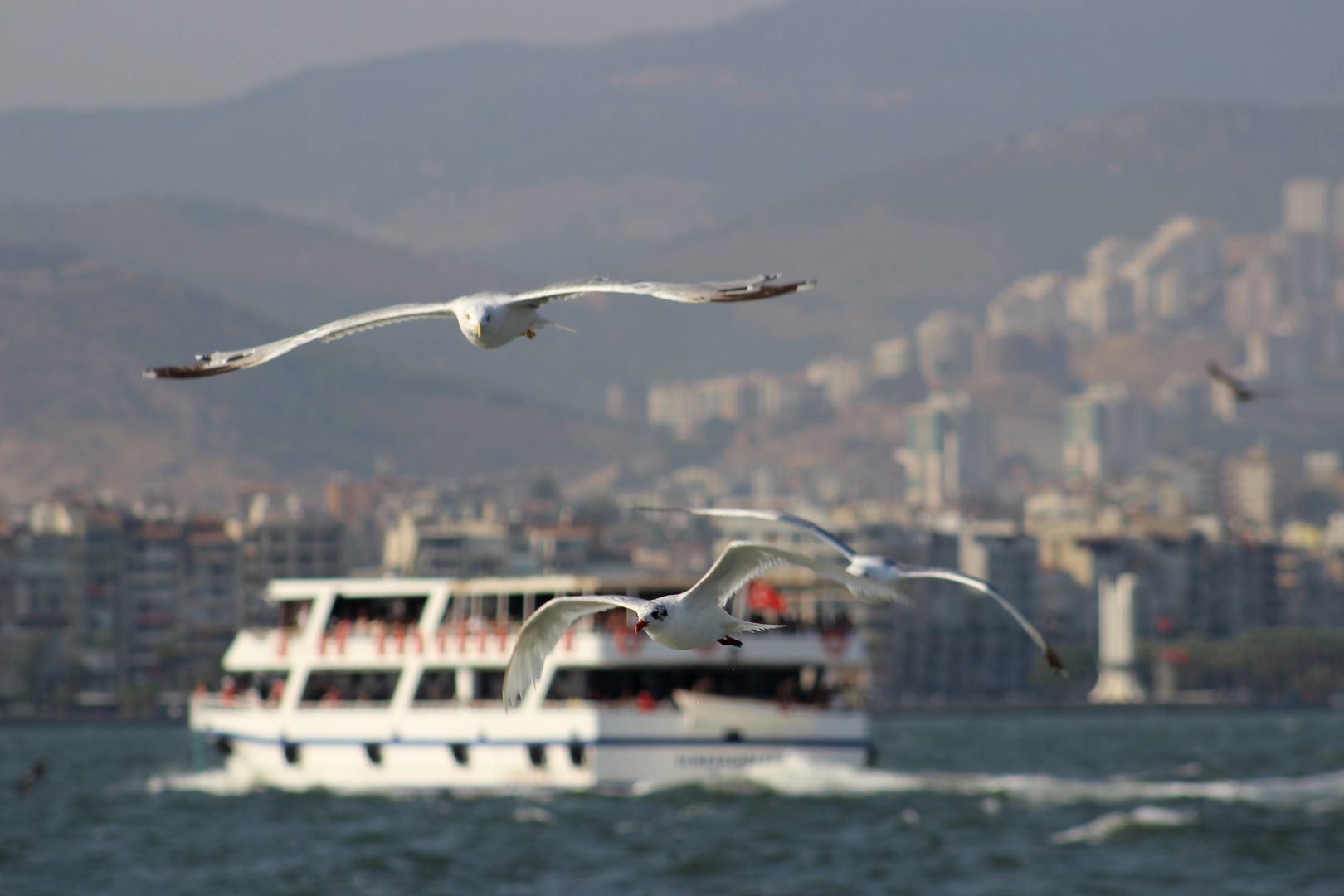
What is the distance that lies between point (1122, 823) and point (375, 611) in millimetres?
25436

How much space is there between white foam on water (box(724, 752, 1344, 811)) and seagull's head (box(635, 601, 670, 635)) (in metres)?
56.3

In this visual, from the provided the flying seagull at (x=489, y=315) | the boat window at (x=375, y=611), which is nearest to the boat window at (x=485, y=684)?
the boat window at (x=375, y=611)

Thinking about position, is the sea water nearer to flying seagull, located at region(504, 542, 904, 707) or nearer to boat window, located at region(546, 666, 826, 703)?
boat window, located at region(546, 666, 826, 703)

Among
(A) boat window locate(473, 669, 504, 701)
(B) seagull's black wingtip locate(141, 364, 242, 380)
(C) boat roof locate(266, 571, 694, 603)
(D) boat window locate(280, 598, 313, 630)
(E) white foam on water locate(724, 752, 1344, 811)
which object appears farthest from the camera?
(D) boat window locate(280, 598, 313, 630)

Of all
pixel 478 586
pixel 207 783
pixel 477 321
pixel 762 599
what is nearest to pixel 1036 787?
pixel 762 599

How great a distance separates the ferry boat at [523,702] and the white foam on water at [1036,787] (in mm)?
664

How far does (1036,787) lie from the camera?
77.4 m

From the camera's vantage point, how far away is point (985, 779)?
270 ft

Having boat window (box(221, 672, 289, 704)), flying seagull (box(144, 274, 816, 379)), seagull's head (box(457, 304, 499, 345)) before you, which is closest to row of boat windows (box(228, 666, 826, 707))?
boat window (box(221, 672, 289, 704))

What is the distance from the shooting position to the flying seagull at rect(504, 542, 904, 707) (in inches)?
466

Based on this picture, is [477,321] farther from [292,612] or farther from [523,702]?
[292,612]

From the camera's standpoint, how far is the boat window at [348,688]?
236 feet

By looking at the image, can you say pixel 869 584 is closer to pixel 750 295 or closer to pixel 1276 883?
pixel 750 295

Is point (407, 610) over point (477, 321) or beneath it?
over
